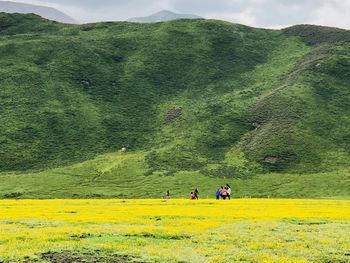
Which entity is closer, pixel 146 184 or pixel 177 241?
pixel 177 241

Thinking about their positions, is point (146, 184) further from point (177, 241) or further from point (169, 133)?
point (177, 241)

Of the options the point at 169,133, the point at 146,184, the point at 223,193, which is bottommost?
the point at 146,184

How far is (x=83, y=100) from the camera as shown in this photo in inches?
7338

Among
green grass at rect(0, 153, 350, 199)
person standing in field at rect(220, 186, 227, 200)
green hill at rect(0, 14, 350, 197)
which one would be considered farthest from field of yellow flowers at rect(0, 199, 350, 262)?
green hill at rect(0, 14, 350, 197)


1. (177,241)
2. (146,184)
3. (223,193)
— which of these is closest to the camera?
(177,241)

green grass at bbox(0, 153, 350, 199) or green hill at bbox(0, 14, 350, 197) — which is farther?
green hill at bbox(0, 14, 350, 197)

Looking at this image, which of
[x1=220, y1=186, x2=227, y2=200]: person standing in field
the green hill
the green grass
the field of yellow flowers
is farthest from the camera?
the green hill

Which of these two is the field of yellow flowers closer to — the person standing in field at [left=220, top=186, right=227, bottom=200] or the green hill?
the person standing in field at [left=220, top=186, right=227, bottom=200]

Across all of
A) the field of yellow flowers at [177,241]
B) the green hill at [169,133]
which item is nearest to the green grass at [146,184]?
the green hill at [169,133]

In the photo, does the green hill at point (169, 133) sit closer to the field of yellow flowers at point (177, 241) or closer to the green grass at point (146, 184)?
the green grass at point (146, 184)

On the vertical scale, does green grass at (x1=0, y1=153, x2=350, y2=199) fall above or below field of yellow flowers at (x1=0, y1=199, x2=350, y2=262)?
below

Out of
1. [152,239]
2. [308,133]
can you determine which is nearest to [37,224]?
[152,239]

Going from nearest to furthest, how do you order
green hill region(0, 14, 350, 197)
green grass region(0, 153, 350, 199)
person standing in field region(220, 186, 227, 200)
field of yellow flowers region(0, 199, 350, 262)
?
field of yellow flowers region(0, 199, 350, 262)
person standing in field region(220, 186, 227, 200)
green grass region(0, 153, 350, 199)
green hill region(0, 14, 350, 197)

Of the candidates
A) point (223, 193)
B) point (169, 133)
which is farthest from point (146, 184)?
point (169, 133)
